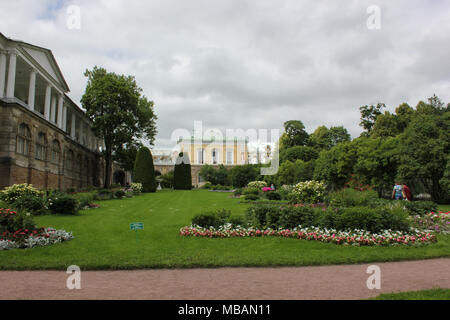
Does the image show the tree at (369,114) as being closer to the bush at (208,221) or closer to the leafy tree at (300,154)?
the leafy tree at (300,154)

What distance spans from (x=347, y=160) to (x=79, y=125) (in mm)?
33379

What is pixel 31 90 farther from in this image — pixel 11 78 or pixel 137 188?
pixel 137 188

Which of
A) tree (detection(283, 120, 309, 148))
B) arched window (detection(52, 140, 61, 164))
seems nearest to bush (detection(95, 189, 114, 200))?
arched window (detection(52, 140, 61, 164))

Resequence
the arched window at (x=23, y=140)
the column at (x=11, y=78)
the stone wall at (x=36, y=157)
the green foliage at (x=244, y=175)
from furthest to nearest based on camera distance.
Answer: the green foliage at (x=244, y=175) → the arched window at (x=23, y=140) → the column at (x=11, y=78) → the stone wall at (x=36, y=157)

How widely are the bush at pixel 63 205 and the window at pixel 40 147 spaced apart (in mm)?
12480

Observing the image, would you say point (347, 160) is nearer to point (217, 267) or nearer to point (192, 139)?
point (217, 267)

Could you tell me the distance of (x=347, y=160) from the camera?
88.4ft

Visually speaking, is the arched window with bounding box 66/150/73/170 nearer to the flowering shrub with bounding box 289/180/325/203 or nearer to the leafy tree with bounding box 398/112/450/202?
the flowering shrub with bounding box 289/180/325/203

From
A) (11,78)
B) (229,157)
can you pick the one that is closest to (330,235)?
(11,78)

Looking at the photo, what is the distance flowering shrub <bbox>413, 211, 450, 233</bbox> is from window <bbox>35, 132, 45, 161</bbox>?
24.7m

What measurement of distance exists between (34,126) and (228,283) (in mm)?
23524

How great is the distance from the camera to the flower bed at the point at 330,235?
857cm

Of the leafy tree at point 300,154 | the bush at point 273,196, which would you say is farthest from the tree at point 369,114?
the bush at point 273,196

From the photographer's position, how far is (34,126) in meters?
23.8
